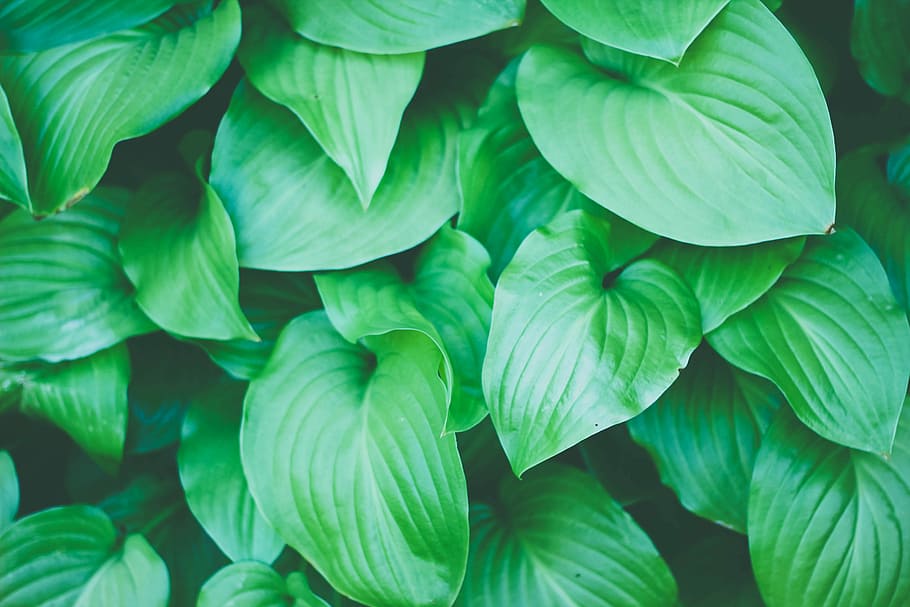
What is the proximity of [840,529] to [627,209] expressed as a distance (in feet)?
1.51

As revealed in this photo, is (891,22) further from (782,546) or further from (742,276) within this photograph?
(782,546)

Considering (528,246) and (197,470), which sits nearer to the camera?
(528,246)

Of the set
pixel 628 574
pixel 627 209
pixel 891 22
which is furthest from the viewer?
pixel 891 22

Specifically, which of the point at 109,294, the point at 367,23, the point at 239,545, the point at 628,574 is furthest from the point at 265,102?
the point at 628,574

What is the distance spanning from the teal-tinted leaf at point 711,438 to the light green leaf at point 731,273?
154 millimetres

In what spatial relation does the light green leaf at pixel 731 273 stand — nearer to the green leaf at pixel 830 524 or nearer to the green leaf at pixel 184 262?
the green leaf at pixel 830 524

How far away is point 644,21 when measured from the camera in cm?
86

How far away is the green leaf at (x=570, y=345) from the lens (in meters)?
0.77

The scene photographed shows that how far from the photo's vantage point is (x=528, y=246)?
33.8 inches

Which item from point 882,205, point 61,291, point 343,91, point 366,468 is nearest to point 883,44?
point 882,205

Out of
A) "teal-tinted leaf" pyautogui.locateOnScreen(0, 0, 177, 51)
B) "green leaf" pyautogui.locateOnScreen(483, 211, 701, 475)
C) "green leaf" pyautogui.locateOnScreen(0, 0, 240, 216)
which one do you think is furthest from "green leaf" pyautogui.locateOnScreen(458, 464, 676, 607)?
"teal-tinted leaf" pyautogui.locateOnScreen(0, 0, 177, 51)

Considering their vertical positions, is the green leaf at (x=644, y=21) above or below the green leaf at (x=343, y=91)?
above

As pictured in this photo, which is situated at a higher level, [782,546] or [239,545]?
[782,546]

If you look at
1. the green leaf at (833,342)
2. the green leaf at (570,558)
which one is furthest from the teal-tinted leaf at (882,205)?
the green leaf at (570,558)
